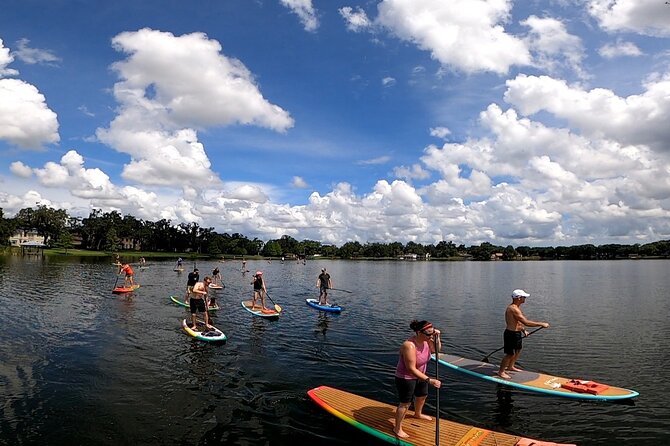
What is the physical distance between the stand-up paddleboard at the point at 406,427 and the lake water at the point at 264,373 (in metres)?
0.39

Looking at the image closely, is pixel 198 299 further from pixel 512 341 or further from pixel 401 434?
pixel 512 341

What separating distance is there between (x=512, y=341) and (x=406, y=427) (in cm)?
570

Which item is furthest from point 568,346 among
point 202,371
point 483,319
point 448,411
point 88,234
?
point 88,234

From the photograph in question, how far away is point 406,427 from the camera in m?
9.98

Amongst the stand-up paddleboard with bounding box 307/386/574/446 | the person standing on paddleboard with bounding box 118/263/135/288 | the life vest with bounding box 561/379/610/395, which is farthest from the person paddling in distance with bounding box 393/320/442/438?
the person standing on paddleboard with bounding box 118/263/135/288

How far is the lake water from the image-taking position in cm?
1059

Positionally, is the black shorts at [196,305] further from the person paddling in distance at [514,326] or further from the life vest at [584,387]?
the life vest at [584,387]

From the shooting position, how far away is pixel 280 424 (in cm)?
1087

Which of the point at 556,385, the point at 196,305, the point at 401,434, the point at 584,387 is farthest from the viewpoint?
the point at 196,305

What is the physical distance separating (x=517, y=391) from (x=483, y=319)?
15.8 metres

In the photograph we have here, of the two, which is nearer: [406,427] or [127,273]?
[406,427]

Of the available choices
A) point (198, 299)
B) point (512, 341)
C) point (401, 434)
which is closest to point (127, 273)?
point (198, 299)

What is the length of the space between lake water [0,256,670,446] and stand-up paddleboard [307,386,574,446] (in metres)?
0.39

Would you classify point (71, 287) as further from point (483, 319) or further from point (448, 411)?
point (448, 411)
